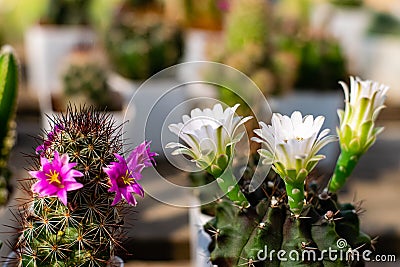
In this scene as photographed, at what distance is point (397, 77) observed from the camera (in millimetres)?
4465

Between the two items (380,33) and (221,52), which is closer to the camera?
(221,52)

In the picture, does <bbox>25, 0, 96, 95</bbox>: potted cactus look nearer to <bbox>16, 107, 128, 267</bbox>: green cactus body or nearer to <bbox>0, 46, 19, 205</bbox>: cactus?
<bbox>0, 46, 19, 205</bbox>: cactus

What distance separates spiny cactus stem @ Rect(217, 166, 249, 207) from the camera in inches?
44.3

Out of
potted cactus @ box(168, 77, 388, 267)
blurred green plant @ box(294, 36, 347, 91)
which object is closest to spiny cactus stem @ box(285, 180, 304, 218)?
potted cactus @ box(168, 77, 388, 267)

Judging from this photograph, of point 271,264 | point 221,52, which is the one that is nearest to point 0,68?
point 271,264

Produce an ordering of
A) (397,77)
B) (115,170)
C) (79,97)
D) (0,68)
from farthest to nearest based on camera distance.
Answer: (397,77) → (79,97) → (0,68) → (115,170)

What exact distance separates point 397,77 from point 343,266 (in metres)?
3.62

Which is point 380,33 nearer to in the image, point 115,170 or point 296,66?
point 296,66

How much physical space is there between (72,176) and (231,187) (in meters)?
0.29

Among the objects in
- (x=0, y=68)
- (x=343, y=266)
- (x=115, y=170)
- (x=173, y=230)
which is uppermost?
(x=0, y=68)

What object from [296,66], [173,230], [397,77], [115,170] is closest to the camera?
[115,170]

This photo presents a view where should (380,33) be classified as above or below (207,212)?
above

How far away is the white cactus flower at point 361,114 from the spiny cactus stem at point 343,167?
0.06 ft

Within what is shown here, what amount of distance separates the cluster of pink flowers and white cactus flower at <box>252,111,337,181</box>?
8.2 inches
